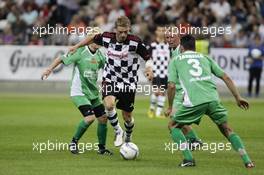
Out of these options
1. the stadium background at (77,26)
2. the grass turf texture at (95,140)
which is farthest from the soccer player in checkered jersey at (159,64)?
the stadium background at (77,26)

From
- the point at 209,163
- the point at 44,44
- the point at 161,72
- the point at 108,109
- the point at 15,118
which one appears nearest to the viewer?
the point at 209,163

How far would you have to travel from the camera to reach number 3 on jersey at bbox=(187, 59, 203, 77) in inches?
464

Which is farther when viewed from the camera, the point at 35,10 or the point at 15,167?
the point at 35,10

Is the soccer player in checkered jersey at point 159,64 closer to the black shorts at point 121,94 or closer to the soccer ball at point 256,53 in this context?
the soccer ball at point 256,53

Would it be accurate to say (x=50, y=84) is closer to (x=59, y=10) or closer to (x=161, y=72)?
(x=59, y=10)

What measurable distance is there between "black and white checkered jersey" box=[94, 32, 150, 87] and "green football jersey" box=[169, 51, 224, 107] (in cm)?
191

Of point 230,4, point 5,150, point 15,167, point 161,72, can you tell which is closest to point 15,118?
point 161,72

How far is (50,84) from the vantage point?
104ft

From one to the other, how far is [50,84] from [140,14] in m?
4.60

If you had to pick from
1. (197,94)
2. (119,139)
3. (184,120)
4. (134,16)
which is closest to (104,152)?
(119,139)

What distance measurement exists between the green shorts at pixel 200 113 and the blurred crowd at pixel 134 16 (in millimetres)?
18827

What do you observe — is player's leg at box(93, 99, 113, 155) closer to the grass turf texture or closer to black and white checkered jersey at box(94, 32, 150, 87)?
the grass turf texture

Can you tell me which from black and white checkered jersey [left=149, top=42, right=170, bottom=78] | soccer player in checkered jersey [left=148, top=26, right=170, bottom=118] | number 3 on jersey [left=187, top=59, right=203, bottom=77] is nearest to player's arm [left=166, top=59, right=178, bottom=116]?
number 3 on jersey [left=187, top=59, right=203, bottom=77]

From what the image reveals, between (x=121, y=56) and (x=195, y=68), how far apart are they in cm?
219
